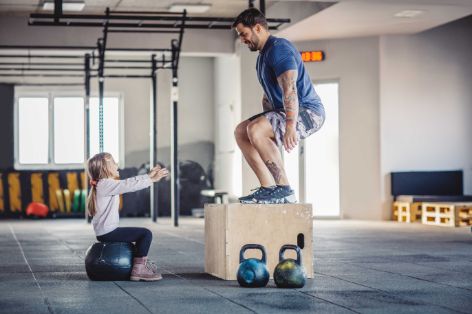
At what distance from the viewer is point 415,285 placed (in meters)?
4.79

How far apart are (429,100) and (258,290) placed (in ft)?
29.9

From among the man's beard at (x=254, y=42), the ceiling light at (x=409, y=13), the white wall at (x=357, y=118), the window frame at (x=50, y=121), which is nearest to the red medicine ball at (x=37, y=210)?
the window frame at (x=50, y=121)

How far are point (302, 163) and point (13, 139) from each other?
5421mm

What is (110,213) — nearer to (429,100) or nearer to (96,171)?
(96,171)

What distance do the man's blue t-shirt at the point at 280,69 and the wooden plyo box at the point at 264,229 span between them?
594 mm

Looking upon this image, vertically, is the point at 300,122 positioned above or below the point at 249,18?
below

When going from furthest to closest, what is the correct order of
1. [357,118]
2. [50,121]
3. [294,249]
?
1. [50,121]
2. [357,118]
3. [294,249]

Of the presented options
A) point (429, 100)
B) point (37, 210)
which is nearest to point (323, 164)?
point (429, 100)

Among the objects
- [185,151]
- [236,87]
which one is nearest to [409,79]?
[236,87]

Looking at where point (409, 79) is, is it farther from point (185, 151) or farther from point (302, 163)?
point (185, 151)

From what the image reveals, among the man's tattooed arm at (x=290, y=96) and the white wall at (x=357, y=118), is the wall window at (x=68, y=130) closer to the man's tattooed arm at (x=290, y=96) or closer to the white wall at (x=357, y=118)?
the white wall at (x=357, y=118)

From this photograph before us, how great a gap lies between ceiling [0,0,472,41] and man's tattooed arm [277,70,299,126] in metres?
5.27

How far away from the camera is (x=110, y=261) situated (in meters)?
5.10

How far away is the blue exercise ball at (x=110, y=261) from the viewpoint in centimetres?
509
